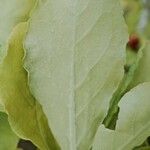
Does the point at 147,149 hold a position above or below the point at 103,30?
below

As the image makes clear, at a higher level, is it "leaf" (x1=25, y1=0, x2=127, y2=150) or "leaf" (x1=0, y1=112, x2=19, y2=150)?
"leaf" (x1=25, y1=0, x2=127, y2=150)

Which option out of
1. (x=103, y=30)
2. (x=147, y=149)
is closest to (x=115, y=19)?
(x=103, y=30)

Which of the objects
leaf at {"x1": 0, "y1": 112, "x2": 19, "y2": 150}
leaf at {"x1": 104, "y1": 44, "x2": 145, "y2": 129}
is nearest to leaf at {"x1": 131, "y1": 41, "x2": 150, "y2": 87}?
leaf at {"x1": 104, "y1": 44, "x2": 145, "y2": 129}

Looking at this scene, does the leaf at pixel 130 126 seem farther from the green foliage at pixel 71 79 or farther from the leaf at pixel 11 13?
the leaf at pixel 11 13

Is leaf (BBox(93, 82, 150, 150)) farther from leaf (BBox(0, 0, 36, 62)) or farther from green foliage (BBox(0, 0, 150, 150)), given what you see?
leaf (BBox(0, 0, 36, 62))

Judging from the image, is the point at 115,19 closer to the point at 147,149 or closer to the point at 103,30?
the point at 103,30
